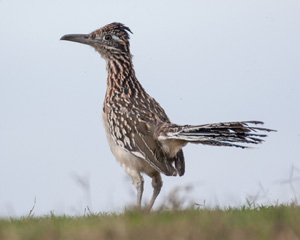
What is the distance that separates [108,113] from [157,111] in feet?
2.46

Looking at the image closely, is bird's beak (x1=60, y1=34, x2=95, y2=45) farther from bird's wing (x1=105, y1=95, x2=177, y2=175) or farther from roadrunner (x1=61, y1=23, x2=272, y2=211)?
bird's wing (x1=105, y1=95, x2=177, y2=175)

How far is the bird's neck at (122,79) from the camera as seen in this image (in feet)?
29.5

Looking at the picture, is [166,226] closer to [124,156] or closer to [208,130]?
[208,130]

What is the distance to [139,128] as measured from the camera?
8172 mm

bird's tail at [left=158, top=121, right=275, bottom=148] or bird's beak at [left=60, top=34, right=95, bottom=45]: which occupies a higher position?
bird's beak at [left=60, top=34, right=95, bottom=45]

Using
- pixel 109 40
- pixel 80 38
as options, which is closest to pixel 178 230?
pixel 109 40

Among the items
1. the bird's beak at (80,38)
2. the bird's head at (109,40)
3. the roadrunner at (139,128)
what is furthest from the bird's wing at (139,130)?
the bird's beak at (80,38)

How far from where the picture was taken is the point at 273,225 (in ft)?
15.8

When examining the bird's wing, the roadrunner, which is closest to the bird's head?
the roadrunner

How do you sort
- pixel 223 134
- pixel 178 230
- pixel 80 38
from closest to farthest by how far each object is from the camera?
pixel 178 230, pixel 223 134, pixel 80 38

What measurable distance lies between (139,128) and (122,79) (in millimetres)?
1254

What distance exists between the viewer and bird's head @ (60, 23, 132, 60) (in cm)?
946

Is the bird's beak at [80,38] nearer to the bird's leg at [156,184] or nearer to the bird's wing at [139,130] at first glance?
the bird's wing at [139,130]

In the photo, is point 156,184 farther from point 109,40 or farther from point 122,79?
point 109,40
